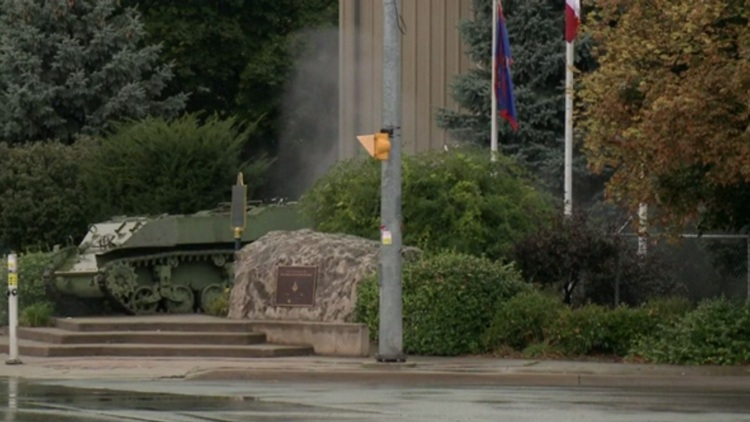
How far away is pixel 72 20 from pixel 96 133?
3523 millimetres

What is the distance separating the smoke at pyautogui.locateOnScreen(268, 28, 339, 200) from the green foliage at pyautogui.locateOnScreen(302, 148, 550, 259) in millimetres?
25042

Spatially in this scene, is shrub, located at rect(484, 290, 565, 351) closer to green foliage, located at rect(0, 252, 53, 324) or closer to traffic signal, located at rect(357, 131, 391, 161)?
traffic signal, located at rect(357, 131, 391, 161)

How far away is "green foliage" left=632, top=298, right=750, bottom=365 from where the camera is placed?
902 inches

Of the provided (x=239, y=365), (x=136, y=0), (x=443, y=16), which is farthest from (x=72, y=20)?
(x=239, y=365)

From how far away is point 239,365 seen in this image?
934 inches

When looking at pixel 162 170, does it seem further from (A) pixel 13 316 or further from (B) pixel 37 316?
(A) pixel 13 316

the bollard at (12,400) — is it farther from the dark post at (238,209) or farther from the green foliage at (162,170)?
the green foliage at (162,170)

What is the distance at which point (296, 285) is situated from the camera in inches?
1066

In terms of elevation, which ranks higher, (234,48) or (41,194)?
(234,48)

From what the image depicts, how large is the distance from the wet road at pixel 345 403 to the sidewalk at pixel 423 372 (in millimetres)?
1076

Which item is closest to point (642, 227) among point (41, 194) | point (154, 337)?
point (154, 337)

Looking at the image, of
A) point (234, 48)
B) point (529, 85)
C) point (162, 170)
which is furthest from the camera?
point (234, 48)

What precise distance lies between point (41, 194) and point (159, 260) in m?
8.60

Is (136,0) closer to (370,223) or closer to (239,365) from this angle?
(370,223)
